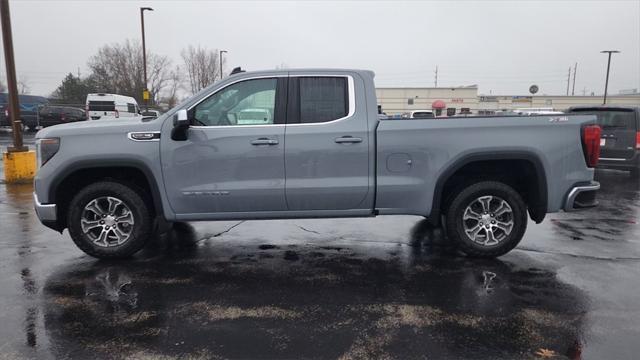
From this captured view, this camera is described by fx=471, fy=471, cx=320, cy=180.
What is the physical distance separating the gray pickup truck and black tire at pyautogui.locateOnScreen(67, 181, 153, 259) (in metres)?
0.01

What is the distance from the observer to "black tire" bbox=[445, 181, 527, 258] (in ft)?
16.5

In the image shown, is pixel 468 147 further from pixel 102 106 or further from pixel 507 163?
pixel 102 106

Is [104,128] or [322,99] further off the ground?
[322,99]

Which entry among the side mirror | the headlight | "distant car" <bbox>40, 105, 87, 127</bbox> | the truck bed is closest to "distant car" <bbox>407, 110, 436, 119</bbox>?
the truck bed

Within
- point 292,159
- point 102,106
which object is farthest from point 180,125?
point 102,106

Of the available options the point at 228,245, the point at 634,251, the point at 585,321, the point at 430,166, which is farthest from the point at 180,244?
the point at 634,251

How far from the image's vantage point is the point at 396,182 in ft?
16.2

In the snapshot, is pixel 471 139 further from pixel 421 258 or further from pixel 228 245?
pixel 228 245

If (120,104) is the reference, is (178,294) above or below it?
below

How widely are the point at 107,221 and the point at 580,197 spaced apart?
16.5 ft

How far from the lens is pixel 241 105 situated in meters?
4.97

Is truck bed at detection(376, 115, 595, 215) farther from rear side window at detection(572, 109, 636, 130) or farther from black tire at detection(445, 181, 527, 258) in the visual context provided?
rear side window at detection(572, 109, 636, 130)

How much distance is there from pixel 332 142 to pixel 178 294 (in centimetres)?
209

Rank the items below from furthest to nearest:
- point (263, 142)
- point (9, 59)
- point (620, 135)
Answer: point (620, 135) < point (9, 59) < point (263, 142)
